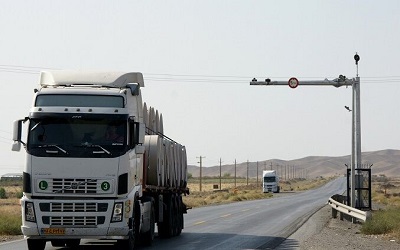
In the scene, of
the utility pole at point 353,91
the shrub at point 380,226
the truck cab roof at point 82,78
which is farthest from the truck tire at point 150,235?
the utility pole at point 353,91

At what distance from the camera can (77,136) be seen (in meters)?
17.3

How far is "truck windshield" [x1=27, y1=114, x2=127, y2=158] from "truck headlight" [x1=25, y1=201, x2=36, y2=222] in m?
1.05

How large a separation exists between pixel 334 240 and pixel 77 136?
953cm

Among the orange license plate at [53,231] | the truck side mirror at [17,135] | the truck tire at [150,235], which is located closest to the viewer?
the truck side mirror at [17,135]

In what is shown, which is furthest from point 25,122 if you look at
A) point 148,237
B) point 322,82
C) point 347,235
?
point 322,82

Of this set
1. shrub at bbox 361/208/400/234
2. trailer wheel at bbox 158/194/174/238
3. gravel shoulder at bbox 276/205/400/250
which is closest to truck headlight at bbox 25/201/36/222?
gravel shoulder at bbox 276/205/400/250

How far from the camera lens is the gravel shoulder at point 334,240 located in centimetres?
2147

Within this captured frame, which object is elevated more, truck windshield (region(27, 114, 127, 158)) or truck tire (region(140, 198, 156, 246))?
truck windshield (region(27, 114, 127, 158))

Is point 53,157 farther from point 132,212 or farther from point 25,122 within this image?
point 132,212

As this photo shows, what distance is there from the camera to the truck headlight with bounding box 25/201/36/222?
17031 millimetres

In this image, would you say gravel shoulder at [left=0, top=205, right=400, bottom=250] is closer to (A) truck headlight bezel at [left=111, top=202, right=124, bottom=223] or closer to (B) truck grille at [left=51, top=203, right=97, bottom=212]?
(A) truck headlight bezel at [left=111, top=202, right=124, bottom=223]

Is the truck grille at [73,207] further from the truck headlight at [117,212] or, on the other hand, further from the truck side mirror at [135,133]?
the truck side mirror at [135,133]

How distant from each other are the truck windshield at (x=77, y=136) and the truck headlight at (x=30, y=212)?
1048mm

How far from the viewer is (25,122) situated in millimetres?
17406
